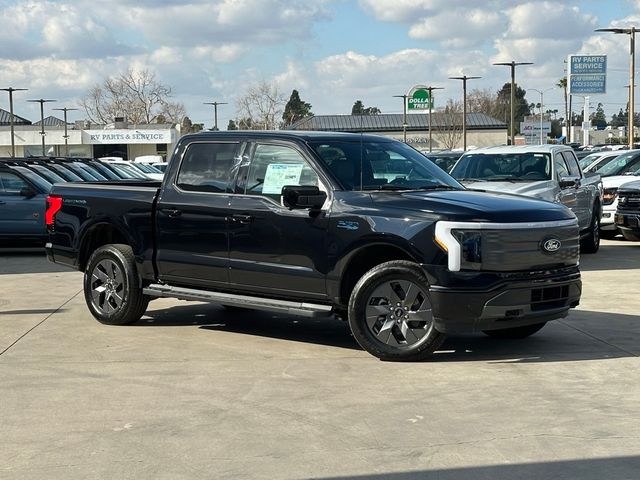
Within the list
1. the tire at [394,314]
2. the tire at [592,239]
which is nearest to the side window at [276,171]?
the tire at [394,314]

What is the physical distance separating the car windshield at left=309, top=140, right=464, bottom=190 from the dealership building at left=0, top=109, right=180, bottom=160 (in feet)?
271

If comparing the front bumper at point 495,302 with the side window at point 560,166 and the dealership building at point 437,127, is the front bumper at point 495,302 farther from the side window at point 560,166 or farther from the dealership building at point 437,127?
the dealership building at point 437,127

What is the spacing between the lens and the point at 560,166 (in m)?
15.2

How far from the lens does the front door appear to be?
320 inches

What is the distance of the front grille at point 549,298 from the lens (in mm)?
7637

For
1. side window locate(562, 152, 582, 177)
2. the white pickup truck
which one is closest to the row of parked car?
the white pickup truck

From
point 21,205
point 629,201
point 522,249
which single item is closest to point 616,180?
point 629,201

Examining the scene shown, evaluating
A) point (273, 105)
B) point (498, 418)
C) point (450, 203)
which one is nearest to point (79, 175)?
point (450, 203)

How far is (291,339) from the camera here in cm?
894

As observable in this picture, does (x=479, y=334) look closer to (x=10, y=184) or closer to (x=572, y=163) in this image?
(x=572, y=163)

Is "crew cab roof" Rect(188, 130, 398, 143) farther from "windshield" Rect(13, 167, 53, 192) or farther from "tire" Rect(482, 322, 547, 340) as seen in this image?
"windshield" Rect(13, 167, 53, 192)

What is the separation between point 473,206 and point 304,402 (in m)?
2.20

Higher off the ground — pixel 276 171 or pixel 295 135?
pixel 295 135

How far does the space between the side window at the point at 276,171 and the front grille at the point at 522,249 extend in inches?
67.4
